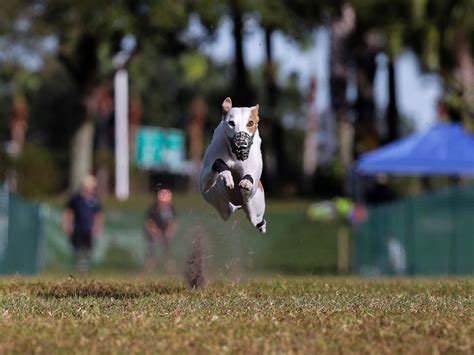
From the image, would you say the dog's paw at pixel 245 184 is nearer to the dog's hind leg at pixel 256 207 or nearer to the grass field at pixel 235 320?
the dog's hind leg at pixel 256 207

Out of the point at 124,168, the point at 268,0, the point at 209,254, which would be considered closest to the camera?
the point at 209,254

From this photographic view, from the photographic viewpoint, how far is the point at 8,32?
44.8m

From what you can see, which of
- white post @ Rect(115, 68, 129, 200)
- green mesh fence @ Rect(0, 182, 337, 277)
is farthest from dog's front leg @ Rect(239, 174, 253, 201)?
white post @ Rect(115, 68, 129, 200)

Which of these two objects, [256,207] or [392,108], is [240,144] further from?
[392,108]

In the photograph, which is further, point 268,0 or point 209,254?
point 268,0

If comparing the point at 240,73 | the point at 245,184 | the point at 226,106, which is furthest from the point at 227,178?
the point at 240,73

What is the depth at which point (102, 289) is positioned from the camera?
486 inches

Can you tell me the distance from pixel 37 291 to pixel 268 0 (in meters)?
27.8

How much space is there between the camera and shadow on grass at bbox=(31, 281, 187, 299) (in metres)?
11.6

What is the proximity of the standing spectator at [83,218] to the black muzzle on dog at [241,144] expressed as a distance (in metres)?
13.5

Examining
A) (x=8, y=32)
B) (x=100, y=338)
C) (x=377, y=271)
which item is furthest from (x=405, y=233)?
(x=8, y=32)

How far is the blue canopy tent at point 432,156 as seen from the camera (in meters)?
27.6

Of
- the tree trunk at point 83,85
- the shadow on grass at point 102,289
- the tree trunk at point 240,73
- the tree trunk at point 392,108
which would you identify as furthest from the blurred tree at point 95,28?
the shadow on grass at point 102,289

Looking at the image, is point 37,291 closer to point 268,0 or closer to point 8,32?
point 268,0
